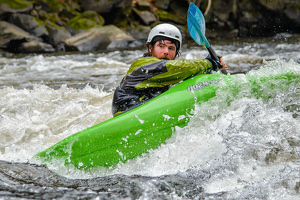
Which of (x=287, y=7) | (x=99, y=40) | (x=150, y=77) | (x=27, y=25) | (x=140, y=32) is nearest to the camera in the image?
(x=150, y=77)

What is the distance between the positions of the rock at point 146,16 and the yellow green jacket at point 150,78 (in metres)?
14.0

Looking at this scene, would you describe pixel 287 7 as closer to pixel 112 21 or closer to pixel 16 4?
pixel 112 21

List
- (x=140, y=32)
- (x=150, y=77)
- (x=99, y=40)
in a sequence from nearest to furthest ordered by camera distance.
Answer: (x=150, y=77)
(x=99, y=40)
(x=140, y=32)

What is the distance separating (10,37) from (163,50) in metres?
10.6

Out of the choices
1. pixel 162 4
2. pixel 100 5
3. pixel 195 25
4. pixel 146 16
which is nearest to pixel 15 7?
pixel 100 5

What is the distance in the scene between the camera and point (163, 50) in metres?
3.62

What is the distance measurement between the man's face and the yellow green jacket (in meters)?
0.34

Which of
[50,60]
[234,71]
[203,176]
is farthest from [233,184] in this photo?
[50,60]

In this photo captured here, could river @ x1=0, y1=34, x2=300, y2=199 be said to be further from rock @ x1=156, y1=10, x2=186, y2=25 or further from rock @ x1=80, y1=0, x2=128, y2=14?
rock @ x1=156, y1=10, x2=186, y2=25

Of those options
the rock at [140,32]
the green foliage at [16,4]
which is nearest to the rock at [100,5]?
the rock at [140,32]

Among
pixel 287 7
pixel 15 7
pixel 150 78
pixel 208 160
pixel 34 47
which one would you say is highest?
pixel 150 78

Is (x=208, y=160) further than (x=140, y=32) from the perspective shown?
No

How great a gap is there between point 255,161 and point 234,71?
16.1 feet

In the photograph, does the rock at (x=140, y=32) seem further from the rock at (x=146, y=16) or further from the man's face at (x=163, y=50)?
the man's face at (x=163, y=50)
